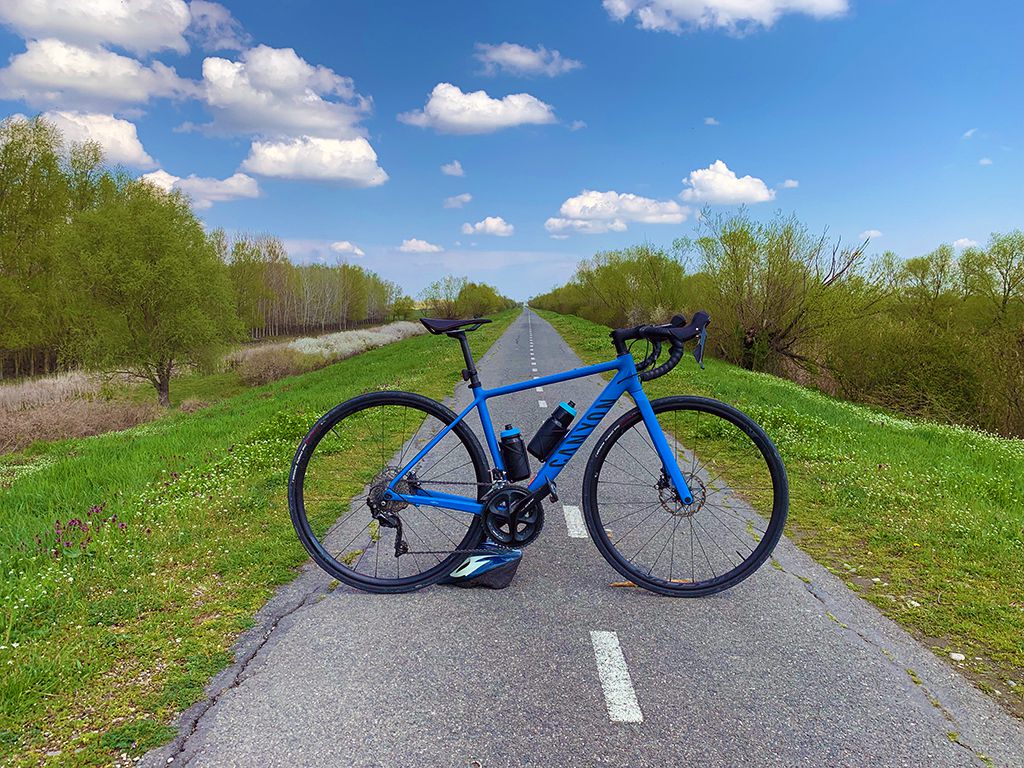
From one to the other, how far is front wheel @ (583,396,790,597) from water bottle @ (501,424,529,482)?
0.40 metres

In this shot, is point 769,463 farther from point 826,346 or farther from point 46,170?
point 46,170

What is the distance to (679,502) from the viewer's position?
351 centimetres

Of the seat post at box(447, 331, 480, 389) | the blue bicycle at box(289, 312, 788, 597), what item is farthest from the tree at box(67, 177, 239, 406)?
the seat post at box(447, 331, 480, 389)

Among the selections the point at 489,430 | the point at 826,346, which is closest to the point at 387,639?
the point at 489,430

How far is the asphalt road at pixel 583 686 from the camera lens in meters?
2.27

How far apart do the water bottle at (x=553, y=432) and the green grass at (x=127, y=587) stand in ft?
6.15

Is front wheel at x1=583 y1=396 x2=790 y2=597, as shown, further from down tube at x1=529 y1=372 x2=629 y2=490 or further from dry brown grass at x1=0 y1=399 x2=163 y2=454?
dry brown grass at x1=0 y1=399 x2=163 y2=454

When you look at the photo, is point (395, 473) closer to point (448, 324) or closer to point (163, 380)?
point (448, 324)

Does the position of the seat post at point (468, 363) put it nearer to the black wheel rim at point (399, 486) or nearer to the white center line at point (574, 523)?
the black wheel rim at point (399, 486)

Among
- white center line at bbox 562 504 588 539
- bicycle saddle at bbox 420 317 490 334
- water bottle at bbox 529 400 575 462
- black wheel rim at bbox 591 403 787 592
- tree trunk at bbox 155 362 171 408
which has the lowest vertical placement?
tree trunk at bbox 155 362 171 408

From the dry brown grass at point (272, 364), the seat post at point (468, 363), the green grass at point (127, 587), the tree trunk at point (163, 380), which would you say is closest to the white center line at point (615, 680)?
the seat post at point (468, 363)

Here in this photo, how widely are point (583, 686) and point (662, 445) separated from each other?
1.42 meters

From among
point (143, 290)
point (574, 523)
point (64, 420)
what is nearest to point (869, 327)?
point (574, 523)

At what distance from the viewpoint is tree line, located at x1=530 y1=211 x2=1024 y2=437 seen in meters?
12.6
